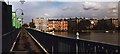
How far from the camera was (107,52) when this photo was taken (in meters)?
6.64

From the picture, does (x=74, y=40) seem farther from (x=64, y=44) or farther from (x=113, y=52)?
(x=113, y=52)

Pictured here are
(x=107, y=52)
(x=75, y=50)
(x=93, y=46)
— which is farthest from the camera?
(x=75, y=50)

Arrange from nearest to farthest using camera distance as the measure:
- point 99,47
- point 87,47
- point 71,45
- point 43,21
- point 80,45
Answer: point 99,47
point 87,47
point 80,45
point 71,45
point 43,21

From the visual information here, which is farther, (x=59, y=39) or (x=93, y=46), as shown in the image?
(x=59, y=39)

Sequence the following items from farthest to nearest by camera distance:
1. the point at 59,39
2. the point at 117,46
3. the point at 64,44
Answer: the point at 59,39, the point at 64,44, the point at 117,46

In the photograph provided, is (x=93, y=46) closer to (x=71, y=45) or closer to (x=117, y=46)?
(x=117, y=46)

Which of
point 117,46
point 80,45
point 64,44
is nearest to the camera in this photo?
point 117,46

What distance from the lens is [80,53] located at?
9039 mm

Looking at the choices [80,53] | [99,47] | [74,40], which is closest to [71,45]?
[74,40]

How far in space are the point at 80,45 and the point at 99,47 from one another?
1.87 meters

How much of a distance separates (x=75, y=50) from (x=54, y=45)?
500cm

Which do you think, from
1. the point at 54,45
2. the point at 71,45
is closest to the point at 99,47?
the point at 71,45

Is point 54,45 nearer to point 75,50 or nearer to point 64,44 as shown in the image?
point 64,44

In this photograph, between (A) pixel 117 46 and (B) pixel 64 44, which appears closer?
(A) pixel 117 46
